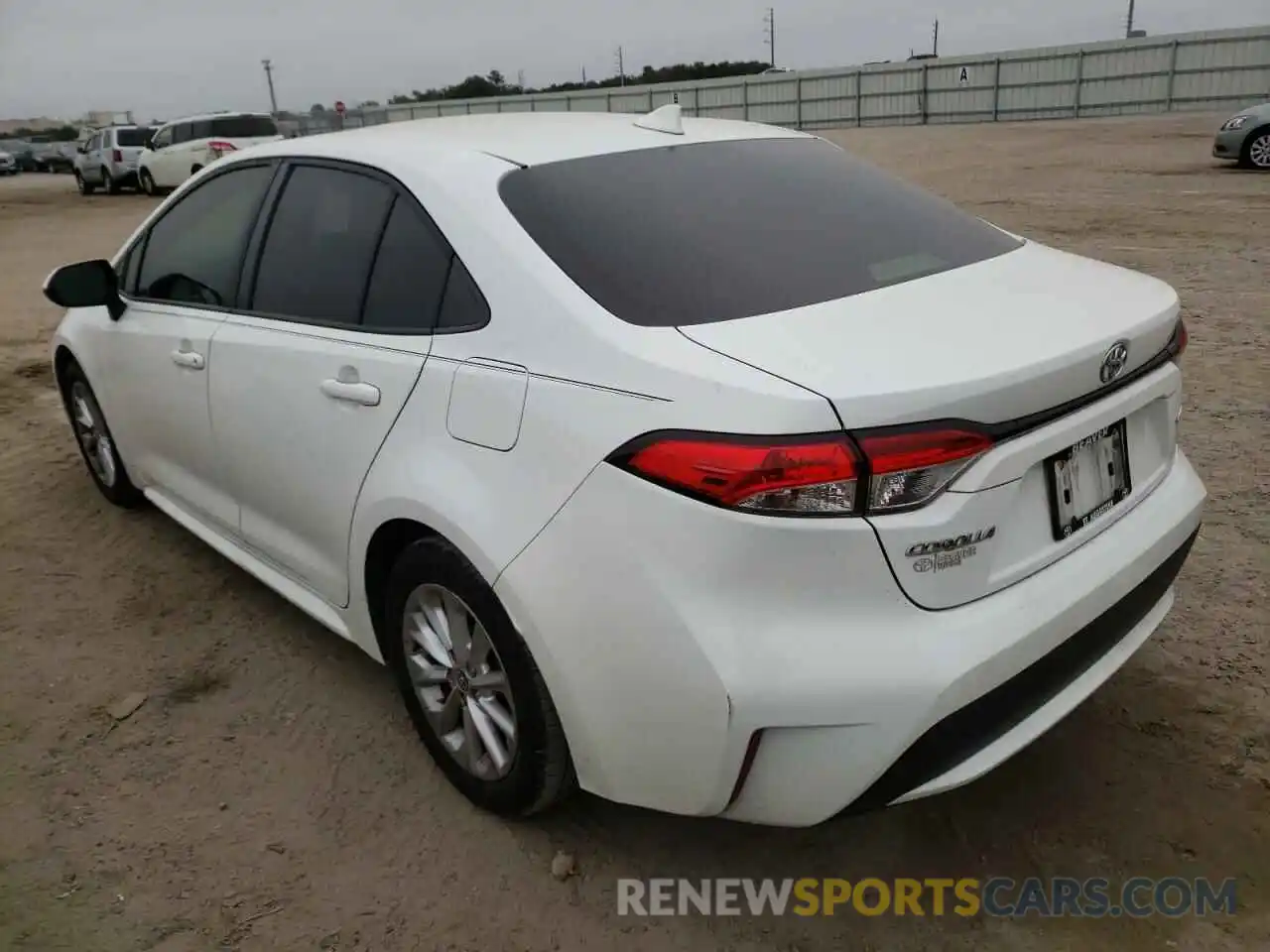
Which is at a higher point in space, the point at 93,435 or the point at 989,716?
the point at 989,716

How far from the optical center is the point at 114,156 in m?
25.1

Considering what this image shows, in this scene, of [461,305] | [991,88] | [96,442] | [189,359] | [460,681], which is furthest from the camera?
[991,88]

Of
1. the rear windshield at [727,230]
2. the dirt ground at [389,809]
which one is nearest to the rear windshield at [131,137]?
the dirt ground at [389,809]

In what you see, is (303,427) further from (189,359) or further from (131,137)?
(131,137)

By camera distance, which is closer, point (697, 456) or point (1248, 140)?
point (697, 456)

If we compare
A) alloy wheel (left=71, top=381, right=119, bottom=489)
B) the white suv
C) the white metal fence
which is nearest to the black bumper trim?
alloy wheel (left=71, top=381, right=119, bottom=489)

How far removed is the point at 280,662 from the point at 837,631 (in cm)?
220

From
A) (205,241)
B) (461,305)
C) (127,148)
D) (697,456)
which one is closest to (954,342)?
(697,456)

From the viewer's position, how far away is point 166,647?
3539 millimetres

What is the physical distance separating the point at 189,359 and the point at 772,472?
7.70ft

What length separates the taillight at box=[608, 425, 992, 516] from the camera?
1.82 meters

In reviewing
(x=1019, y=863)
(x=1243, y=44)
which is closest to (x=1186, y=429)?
(x=1019, y=863)

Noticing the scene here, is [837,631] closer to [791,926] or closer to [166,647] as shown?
[791,926]

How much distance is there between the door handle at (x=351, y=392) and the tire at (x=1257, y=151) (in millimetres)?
15596
